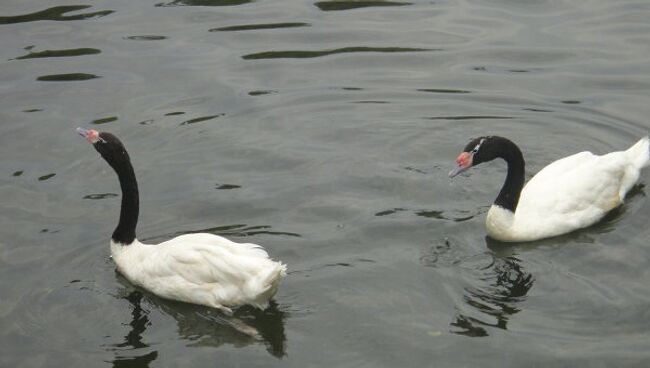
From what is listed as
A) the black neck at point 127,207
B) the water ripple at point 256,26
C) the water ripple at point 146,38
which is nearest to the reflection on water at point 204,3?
the water ripple at point 256,26

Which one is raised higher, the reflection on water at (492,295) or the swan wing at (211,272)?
the swan wing at (211,272)

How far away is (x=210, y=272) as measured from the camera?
29.0 ft

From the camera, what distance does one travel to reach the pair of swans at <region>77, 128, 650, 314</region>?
28.7 feet

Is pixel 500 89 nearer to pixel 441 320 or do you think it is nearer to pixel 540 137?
pixel 540 137

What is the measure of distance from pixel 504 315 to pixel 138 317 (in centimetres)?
289

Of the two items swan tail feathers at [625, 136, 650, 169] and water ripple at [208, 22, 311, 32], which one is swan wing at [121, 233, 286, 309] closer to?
swan tail feathers at [625, 136, 650, 169]

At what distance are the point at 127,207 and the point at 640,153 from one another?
4968 mm

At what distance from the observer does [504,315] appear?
868cm

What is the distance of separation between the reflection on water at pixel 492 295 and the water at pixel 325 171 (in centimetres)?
2

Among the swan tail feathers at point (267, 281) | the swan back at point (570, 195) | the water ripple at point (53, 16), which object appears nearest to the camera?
the swan tail feathers at point (267, 281)

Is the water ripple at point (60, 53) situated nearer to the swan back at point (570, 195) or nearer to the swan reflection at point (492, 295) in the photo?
the swan back at point (570, 195)

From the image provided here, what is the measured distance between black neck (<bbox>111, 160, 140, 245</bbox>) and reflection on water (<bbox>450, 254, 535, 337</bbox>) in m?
2.85

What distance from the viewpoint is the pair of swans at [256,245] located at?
874cm

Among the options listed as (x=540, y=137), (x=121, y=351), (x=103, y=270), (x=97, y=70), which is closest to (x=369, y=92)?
(x=540, y=137)
